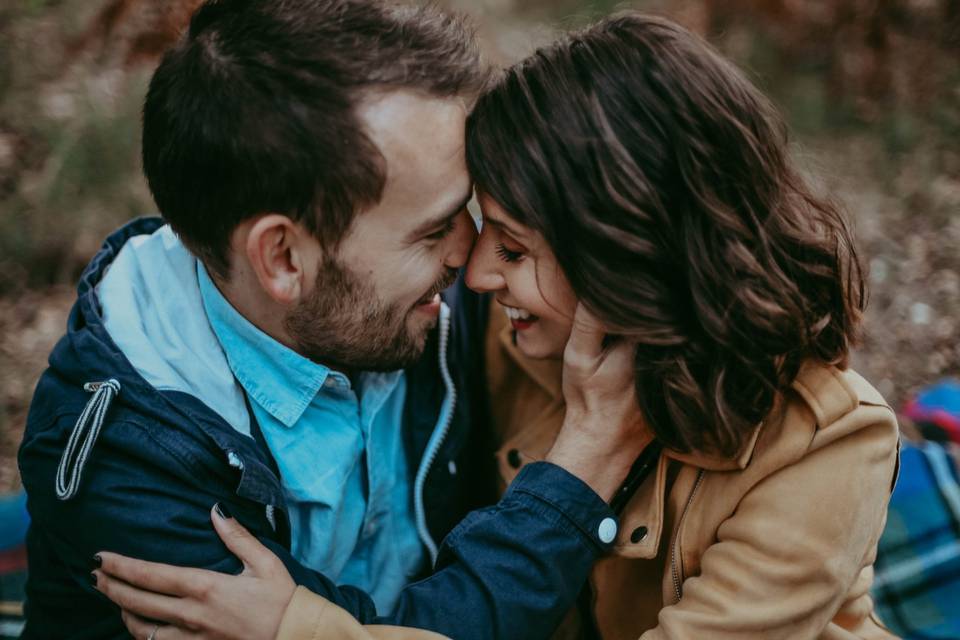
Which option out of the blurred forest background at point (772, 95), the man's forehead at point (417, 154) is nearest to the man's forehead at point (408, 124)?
the man's forehead at point (417, 154)

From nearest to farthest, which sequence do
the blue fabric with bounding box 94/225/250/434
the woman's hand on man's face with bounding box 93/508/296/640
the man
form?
the woman's hand on man's face with bounding box 93/508/296/640
the man
the blue fabric with bounding box 94/225/250/434

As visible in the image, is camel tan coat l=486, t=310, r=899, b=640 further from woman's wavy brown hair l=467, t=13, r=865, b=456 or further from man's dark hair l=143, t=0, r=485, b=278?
man's dark hair l=143, t=0, r=485, b=278

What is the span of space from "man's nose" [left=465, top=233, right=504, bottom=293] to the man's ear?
42 cm

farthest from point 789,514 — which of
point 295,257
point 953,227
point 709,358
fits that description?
point 953,227

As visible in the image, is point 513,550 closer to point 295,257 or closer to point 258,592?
point 258,592

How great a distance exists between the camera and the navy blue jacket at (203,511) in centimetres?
194

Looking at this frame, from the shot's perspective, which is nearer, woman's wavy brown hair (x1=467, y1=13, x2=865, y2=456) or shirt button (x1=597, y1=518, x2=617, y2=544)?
woman's wavy brown hair (x1=467, y1=13, x2=865, y2=456)

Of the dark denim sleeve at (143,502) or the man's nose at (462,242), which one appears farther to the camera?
the man's nose at (462,242)

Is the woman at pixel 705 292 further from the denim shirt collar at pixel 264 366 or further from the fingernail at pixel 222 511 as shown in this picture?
the denim shirt collar at pixel 264 366

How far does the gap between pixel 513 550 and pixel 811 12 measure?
4.64 m

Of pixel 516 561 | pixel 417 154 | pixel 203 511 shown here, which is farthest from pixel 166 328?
pixel 516 561

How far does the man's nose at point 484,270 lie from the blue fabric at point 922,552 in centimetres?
184

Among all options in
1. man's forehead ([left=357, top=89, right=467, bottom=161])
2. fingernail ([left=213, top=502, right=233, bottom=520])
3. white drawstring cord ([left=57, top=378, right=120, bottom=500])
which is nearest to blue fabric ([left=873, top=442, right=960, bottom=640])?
man's forehead ([left=357, top=89, right=467, bottom=161])

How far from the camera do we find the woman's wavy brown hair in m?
1.89
